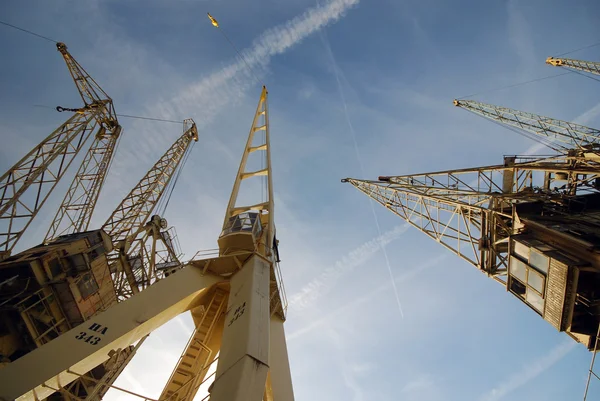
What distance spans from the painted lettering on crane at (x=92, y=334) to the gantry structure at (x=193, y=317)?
3 centimetres

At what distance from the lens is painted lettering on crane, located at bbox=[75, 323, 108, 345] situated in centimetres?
809

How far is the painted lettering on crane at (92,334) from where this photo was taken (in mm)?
8086

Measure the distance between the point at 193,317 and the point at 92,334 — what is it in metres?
4.94

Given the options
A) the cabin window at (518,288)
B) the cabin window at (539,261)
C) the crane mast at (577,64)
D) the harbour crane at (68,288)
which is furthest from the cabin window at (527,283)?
the crane mast at (577,64)

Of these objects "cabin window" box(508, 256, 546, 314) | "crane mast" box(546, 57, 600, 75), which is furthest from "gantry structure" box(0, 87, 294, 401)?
"crane mast" box(546, 57, 600, 75)

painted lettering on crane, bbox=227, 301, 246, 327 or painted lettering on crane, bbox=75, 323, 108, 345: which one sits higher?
painted lettering on crane, bbox=75, 323, 108, 345

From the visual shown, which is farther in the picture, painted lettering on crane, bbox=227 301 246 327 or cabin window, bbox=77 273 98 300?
cabin window, bbox=77 273 98 300

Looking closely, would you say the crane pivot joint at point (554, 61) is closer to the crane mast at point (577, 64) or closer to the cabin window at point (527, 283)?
the crane mast at point (577, 64)

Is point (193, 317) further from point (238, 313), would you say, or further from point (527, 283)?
point (527, 283)

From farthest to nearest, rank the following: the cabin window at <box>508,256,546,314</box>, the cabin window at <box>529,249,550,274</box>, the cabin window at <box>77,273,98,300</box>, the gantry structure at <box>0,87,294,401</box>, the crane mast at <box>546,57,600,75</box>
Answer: the crane mast at <box>546,57,600,75</box>
the cabin window at <box>77,273,98,300</box>
the cabin window at <box>508,256,546,314</box>
the cabin window at <box>529,249,550,274</box>
the gantry structure at <box>0,87,294,401</box>

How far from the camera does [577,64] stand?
4506cm

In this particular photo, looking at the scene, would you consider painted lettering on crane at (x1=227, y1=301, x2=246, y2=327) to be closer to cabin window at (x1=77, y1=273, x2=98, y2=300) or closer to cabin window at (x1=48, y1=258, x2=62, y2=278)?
cabin window at (x1=48, y1=258, x2=62, y2=278)

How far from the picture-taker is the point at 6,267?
15.5 m

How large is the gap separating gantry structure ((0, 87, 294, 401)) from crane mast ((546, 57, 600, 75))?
158ft
